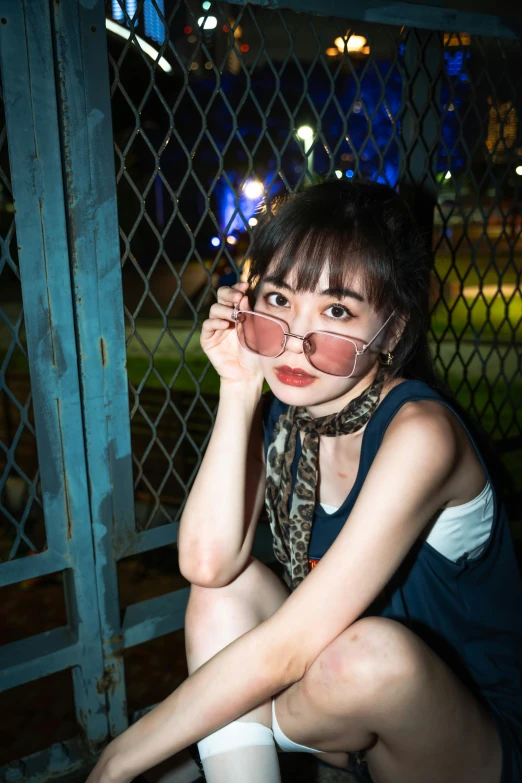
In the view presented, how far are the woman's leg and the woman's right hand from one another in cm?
52

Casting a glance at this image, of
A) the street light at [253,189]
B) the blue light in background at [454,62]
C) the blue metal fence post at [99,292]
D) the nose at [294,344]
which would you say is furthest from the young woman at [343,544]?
the blue light in background at [454,62]

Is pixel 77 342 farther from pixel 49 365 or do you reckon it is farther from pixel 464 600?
pixel 464 600

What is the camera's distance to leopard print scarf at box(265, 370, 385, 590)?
1.57m

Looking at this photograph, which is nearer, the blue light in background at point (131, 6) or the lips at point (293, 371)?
the lips at point (293, 371)

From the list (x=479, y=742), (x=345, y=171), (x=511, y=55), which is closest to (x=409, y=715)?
(x=479, y=742)

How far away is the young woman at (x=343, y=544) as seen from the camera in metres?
1.29

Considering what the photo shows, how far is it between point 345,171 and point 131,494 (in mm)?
1260

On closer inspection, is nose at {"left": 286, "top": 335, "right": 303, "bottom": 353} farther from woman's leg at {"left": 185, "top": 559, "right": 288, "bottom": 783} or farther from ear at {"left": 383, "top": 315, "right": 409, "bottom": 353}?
woman's leg at {"left": 185, "top": 559, "right": 288, "bottom": 783}

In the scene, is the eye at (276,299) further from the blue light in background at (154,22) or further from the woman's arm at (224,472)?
the blue light in background at (154,22)

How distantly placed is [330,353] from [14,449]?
2.78 feet

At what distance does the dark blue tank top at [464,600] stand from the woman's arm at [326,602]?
16 centimetres

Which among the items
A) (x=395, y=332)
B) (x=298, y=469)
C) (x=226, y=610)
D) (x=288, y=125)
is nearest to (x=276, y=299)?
(x=395, y=332)

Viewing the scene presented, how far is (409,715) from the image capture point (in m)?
1.25

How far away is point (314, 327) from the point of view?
1.48m
